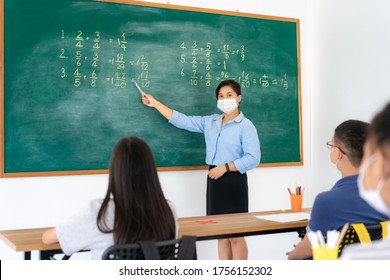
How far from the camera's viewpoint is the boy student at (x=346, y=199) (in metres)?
2.04

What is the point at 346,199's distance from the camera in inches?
80.4

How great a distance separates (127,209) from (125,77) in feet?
7.39

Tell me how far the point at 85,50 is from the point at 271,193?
2103mm

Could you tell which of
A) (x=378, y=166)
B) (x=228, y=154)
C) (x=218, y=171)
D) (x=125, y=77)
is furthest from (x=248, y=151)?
(x=378, y=166)

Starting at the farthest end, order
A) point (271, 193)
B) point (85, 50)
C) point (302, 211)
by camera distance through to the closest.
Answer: point (271, 193), point (85, 50), point (302, 211)

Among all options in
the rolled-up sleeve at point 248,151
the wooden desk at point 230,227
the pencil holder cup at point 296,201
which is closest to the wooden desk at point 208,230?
the wooden desk at point 230,227

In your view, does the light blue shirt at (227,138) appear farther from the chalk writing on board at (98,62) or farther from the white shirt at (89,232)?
the white shirt at (89,232)

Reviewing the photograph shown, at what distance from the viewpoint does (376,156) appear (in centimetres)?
102

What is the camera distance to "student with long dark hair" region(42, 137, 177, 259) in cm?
176

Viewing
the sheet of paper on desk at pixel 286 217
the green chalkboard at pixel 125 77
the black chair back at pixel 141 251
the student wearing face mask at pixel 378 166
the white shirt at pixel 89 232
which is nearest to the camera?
the student wearing face mask at pixel 378 166

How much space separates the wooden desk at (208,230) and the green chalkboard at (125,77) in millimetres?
1282
